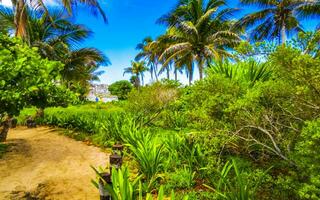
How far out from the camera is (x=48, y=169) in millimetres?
6074

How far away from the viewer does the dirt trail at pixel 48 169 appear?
4766 mm

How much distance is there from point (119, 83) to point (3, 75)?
43402 mm

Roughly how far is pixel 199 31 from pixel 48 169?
1758 centimetres

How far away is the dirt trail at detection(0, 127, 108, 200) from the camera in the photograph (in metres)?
4.77

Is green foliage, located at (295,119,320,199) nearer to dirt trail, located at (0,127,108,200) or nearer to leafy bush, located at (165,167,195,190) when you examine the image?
leafy bush, located at (165,167,195,190)

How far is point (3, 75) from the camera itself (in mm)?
5570

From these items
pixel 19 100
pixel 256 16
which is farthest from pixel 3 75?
pixel 256 16

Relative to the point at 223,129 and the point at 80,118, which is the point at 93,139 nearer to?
the point at 80,118

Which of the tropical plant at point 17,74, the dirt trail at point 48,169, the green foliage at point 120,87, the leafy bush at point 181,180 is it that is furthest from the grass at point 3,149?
the green foliage at point 120,87

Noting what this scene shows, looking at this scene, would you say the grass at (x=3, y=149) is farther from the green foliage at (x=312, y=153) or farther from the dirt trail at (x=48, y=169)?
the green foliage at (x=312, y=153)

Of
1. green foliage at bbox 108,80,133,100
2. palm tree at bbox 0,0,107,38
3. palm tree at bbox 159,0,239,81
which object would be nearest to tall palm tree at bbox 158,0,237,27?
palm tree at bbox 159,0,239,81

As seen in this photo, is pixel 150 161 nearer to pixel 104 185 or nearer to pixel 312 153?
pixel 104 185

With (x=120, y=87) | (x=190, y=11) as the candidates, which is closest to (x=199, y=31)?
(x=190, y=11)

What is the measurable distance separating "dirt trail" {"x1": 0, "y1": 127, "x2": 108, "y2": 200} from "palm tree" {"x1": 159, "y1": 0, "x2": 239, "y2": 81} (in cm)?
1309
